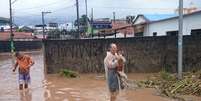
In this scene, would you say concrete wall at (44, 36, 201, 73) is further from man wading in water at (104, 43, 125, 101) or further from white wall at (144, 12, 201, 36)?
man wading in water at (104, 43, 125, 101)

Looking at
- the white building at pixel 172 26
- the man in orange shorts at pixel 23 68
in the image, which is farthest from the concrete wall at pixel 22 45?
the man in orange shorts at pixel 23 68

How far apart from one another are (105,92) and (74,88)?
5.83 ft

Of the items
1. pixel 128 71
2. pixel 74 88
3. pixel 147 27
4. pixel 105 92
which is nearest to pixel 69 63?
pixel 128 71

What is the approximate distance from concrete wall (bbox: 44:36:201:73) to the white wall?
293 cm

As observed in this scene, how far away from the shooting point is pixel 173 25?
27438 millimetres

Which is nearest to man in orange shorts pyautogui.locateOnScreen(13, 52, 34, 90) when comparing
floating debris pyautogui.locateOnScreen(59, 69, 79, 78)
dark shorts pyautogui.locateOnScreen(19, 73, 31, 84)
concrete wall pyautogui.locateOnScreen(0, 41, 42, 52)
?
dark shorts pyautogui.locateOnScreen(19, 73, 31, 84)

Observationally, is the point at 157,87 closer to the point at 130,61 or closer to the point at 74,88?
the point at 74,88

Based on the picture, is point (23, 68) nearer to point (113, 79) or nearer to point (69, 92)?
point (69, 92)

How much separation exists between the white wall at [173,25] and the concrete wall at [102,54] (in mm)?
2934

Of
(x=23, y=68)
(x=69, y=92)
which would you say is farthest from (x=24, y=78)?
(x=69, y=92)

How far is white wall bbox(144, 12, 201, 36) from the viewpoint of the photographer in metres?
23.9

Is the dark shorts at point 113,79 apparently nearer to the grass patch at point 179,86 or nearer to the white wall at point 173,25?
the grass patch at point 179,86

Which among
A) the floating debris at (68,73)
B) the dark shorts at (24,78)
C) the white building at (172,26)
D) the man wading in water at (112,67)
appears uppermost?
the white building at (172,26)

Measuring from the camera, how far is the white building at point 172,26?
23.7 m
